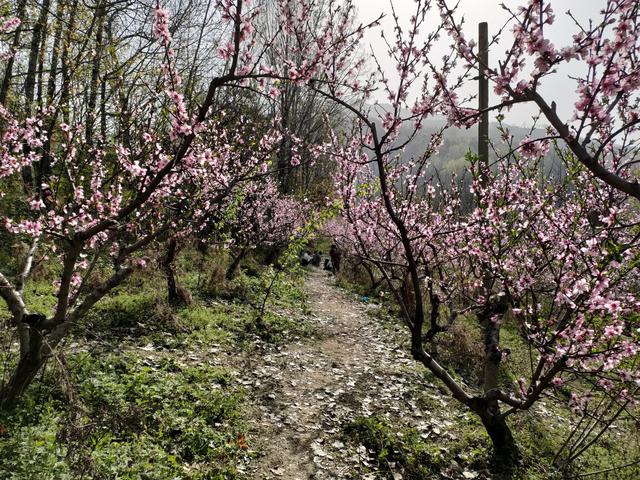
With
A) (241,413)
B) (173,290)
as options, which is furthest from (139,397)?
(173,290)

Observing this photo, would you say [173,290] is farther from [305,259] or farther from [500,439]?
[305,259]

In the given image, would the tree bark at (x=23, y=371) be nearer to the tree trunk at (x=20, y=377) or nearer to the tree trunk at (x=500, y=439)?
the tree trunk at (x=20, y=377)

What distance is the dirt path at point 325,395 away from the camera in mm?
5496

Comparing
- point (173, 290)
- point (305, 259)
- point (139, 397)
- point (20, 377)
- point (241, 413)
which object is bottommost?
point (241, 413)

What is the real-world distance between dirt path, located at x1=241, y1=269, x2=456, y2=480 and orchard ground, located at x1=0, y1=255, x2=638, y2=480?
1.1 inches

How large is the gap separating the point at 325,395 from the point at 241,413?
5.68 ft

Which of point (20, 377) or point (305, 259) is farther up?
point (305, 259)

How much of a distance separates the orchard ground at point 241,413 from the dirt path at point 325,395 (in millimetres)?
27

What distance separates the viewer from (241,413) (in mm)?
6242

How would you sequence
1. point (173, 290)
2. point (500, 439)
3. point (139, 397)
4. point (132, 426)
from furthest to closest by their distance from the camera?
point (173, 290) < point (500, 439) < point (139, 397) < point (132, 426)

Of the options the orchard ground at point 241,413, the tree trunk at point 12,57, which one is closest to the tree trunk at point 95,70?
the tree trunk at point 12,57

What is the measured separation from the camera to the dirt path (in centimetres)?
550

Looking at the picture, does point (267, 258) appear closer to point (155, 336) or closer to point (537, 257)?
point (155, 336)

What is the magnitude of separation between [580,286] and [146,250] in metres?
11.3
